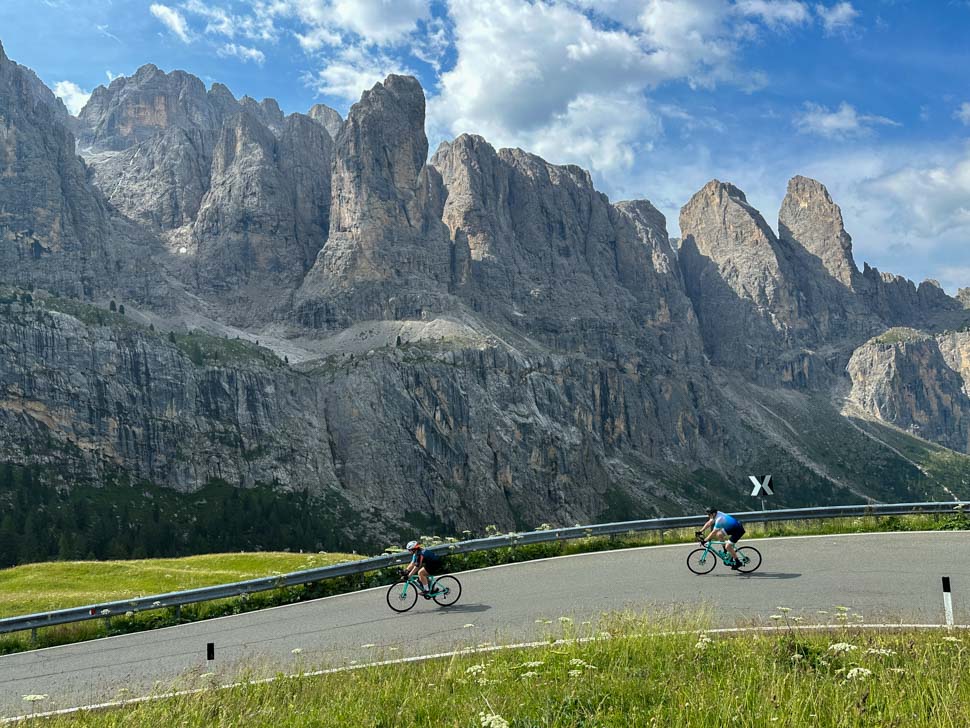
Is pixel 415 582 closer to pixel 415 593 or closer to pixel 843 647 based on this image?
pixel 415 593

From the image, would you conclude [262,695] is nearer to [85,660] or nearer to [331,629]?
[331,629]

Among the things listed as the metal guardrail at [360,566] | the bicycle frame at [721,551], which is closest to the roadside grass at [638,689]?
the metal guardrail at [360,566]

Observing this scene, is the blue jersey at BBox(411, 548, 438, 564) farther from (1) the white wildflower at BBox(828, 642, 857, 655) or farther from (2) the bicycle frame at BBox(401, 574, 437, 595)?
(1) the white wildflower at BBox(828, 642, 857, 655)

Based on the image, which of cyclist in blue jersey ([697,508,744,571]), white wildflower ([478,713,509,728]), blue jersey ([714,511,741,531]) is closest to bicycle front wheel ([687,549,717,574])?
cyclist in blue jersey ([697,508,744,571])

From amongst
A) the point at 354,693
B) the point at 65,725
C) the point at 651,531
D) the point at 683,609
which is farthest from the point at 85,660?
the point at 651,531

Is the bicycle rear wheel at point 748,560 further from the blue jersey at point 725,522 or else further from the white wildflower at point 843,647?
the white wildflower at point 843,647

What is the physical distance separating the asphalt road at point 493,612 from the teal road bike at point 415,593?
0.34 meters

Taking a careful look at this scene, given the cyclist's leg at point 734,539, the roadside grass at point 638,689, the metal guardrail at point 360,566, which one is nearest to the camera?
the roadside grass at point 638,689

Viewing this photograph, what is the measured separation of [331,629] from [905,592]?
50.0 feet

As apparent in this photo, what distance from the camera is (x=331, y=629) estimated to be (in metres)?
20.0

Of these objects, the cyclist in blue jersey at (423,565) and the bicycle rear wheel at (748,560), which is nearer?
the cyclist in blue jersey at (423,565)

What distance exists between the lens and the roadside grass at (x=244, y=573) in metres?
22.7

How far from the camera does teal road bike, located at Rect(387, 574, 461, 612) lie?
71.4 feet

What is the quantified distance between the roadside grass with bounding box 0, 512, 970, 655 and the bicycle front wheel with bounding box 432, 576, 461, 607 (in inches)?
136
